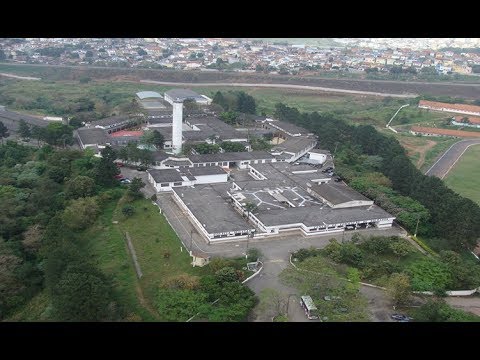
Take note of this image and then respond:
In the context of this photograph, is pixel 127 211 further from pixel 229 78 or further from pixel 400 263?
pixel 229 78

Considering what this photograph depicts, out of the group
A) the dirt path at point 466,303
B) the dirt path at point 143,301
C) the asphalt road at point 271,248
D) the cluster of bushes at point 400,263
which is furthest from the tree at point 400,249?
the dirt path at point 143,301

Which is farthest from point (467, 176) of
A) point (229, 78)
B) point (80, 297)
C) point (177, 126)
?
point (229, 78)

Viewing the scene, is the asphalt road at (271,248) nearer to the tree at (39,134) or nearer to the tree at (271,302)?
the tree at (271,302)

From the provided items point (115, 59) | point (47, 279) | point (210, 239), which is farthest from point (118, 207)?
point (115, 59)

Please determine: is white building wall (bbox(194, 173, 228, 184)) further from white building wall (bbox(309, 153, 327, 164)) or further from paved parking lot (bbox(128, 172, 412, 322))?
white building wall (bbox(309, 153, 327, 164))

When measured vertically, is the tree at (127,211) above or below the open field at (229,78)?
above
